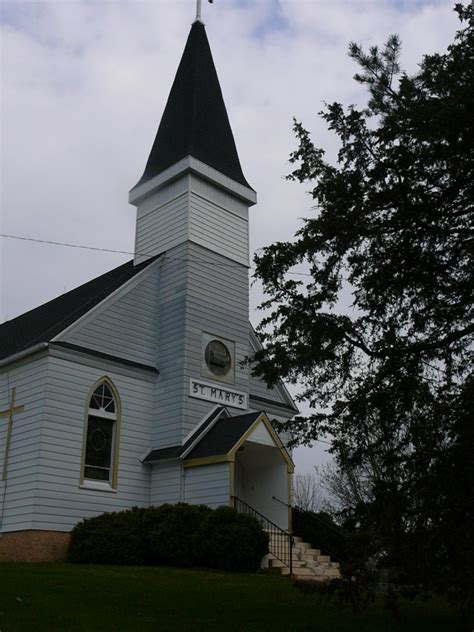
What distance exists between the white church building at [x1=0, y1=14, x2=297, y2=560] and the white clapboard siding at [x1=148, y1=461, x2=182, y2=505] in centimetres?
4

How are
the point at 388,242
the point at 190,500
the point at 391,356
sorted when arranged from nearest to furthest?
the point at 391,356, the point at 388,242, the point at 190,500

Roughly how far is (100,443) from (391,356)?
37.3ft

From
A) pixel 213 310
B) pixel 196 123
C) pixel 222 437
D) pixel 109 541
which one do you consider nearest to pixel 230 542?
pixel 109 541

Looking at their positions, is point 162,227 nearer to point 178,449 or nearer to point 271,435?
point 178,449

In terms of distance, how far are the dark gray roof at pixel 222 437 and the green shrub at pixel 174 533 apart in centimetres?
188

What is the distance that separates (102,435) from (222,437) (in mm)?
3257

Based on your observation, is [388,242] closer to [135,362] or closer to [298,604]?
[298,604]

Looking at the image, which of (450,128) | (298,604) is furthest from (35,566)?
(450,128)

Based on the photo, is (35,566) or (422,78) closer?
(422,78)

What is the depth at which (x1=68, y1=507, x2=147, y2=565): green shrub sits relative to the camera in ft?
56.9

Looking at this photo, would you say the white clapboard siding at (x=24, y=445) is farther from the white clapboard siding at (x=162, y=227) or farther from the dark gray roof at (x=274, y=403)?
the dark gray roof at (x=274, y=403)

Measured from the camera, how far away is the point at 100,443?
65.4 feet

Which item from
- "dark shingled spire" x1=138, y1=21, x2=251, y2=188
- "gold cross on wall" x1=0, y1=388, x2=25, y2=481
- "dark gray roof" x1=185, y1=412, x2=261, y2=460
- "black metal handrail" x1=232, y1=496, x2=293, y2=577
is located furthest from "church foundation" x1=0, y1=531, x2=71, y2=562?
"dark shingled spire" x1=138, y1=21, x2=251, y2=188

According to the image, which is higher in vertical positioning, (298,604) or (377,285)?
(377,285)
